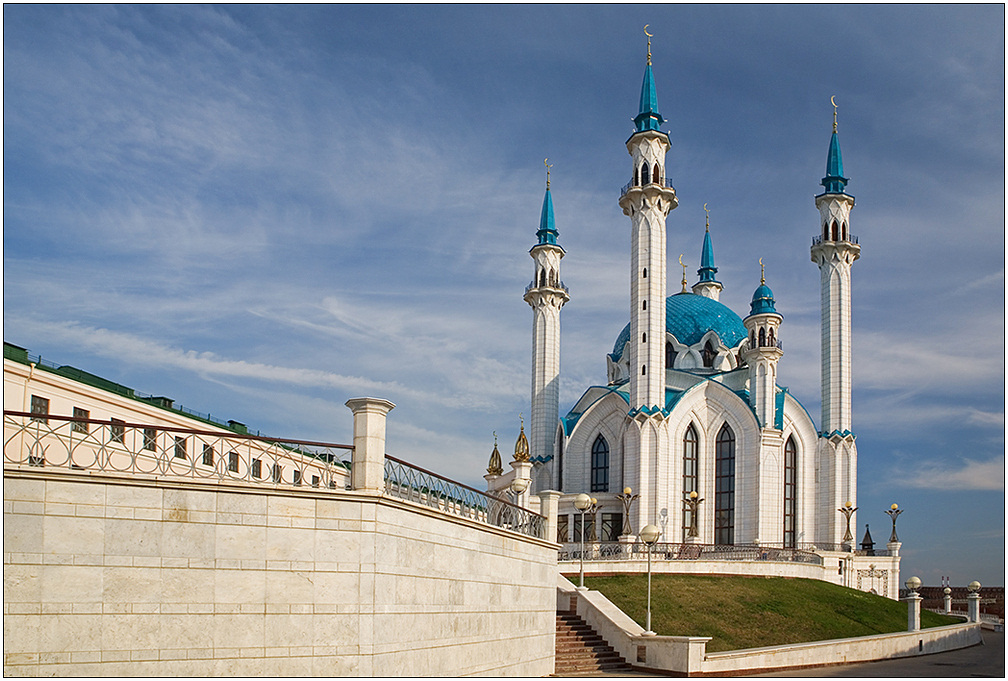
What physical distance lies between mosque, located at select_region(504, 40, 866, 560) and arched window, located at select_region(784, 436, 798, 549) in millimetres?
56

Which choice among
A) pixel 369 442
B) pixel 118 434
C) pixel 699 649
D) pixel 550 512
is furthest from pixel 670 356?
pixel 118 434

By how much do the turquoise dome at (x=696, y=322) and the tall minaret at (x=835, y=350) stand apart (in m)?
6.10

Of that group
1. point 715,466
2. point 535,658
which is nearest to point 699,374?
point 715,466

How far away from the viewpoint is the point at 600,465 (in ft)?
169

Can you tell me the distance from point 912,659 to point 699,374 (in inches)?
1126

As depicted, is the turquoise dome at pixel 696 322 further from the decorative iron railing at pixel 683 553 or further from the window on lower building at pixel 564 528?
the decorative iron railing at pixel 683 553

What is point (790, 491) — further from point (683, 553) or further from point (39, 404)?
point (39, 404)

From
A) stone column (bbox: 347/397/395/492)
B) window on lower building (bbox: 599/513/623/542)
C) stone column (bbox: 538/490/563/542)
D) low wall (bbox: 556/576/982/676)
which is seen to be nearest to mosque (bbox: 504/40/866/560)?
window on lower building (bbox: 599/513/623/542)

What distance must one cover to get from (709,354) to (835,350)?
7.38 m

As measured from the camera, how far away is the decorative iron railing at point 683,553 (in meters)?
38.3

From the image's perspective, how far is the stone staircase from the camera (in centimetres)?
2220

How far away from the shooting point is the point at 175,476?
44.4 ft

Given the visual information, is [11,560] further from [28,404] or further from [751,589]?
[751,589]

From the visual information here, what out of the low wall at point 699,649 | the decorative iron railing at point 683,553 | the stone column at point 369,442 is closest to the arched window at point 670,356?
the decorative iron railing at point 683,553
